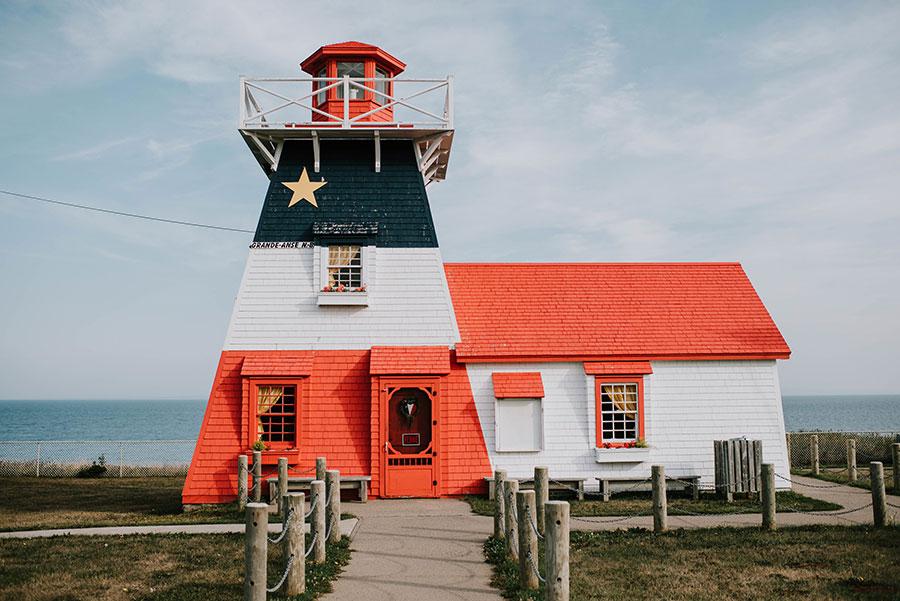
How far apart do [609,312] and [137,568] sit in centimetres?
1236

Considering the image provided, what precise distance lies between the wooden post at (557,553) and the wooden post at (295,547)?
294cm

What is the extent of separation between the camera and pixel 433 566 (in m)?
10.9

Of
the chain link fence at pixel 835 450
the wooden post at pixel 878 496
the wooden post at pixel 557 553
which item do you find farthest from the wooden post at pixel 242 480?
the chain link fence at pixel 835 450

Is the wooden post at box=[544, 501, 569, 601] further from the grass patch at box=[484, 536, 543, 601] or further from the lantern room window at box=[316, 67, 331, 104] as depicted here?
the lantern room window at box=[316, 67, 331, 104]

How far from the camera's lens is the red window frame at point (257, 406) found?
1756cm

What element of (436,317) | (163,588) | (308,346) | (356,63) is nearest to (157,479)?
(308,346)

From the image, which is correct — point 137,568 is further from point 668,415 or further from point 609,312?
point 609,312

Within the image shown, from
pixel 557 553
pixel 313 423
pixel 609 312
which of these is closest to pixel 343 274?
pixel 313 423

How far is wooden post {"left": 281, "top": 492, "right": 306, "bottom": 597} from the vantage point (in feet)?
30.1

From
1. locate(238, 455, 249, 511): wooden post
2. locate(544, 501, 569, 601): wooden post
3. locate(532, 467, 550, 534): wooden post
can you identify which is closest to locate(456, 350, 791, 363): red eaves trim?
locate(238, 455, 249, 511): wooden post

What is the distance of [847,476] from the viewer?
70.5 feet

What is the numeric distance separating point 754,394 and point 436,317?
764cm

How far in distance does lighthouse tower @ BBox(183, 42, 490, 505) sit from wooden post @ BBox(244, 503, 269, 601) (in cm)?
935

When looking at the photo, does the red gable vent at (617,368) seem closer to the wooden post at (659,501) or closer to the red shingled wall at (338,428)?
the red shingled wall at (338,428)
